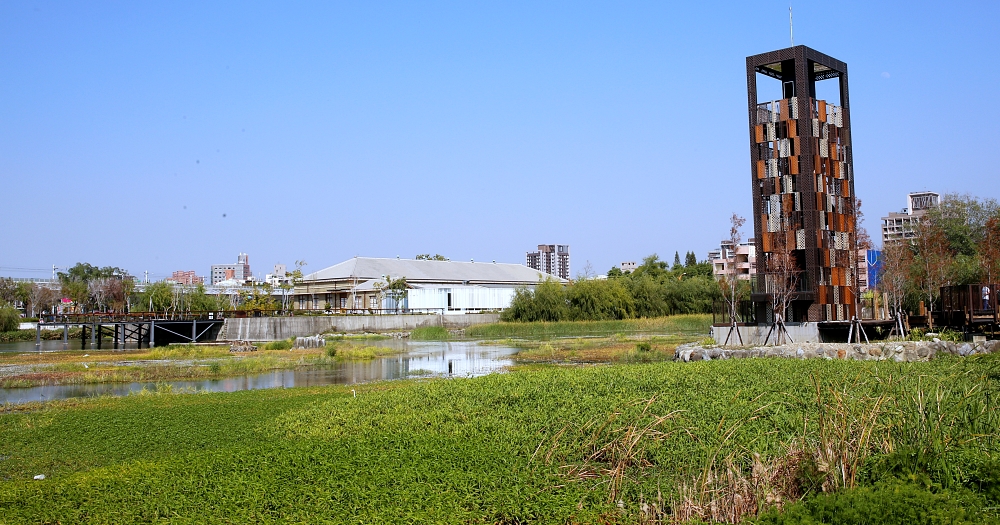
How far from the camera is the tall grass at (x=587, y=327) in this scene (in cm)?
5122

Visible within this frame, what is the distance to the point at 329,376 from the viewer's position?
80.3 feet

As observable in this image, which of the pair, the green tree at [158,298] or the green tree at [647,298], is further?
the green tree at [158,298]

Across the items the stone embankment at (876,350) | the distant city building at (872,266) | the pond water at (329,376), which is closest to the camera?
the stone embankment at (876,350)

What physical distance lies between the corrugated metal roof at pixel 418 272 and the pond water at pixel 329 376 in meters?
44.3

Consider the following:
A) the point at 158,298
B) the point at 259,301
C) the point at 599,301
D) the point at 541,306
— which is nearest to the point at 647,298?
the point at 599,301

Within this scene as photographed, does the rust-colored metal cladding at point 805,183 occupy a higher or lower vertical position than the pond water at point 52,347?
higher

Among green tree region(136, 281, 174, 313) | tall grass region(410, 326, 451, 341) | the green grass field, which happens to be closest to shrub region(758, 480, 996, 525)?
the green grass field

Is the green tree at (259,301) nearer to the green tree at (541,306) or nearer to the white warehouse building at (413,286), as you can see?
the white warehouse building at (413,286)

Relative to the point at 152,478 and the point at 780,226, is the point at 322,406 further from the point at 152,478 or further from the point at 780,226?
the point at 780,226

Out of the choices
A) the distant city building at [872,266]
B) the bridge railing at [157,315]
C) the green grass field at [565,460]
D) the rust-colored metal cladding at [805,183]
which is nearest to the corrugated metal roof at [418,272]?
the bridge railing at [157,315]

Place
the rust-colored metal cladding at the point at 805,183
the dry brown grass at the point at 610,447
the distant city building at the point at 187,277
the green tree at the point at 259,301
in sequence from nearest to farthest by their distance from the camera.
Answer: the dry brown grass at the point at 610,447 → the rust-colored metal cladding at the point at 805,183 → the green tree at the point at 259,301 → the distant city building at the point at 187,277

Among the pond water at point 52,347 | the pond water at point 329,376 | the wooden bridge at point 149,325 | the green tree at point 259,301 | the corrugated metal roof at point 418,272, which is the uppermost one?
the corrugated metal roof at point 418,272

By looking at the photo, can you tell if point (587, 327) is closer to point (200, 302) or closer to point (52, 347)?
point (52, 347)

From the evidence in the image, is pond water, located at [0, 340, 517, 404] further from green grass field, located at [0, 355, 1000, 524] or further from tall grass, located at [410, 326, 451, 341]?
tall grass, located at [410, 326, 451, 341]
